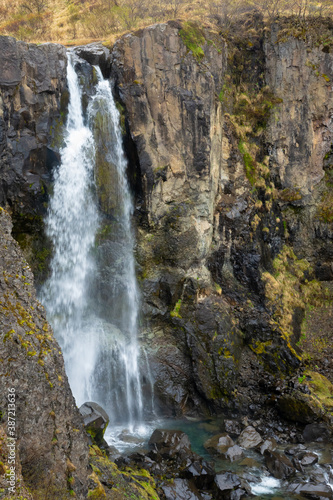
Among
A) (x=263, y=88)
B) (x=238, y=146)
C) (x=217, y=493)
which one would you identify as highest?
(x=263, y=88)

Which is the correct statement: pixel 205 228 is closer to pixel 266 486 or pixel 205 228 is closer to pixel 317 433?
pixel 317 433

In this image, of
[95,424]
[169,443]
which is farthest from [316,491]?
[95,424]

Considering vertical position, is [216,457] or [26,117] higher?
[26,117]

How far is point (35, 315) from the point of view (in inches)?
207

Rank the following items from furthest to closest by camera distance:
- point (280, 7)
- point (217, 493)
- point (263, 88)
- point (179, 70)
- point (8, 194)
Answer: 1. point (280, 7)
2. point (263, 88)
3. point (179, 70)
4. point (8, 194)
5. point (217, 493)

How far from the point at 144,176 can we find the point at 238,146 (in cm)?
548

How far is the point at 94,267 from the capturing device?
14.4m

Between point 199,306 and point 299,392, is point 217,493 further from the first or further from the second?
point 199,306

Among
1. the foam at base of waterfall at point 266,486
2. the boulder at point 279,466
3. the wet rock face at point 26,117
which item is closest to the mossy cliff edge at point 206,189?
the wet rock face at point 26,117

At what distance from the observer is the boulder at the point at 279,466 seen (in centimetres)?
975

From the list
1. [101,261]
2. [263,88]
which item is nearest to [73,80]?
[101,261]

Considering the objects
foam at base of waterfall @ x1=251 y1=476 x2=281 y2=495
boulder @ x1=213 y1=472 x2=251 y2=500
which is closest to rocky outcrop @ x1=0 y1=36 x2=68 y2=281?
boulder @ x1=213 y1=472 x2=251 y2=500

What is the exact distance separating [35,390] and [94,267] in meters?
9.94

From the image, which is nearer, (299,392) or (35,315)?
(35,315)
